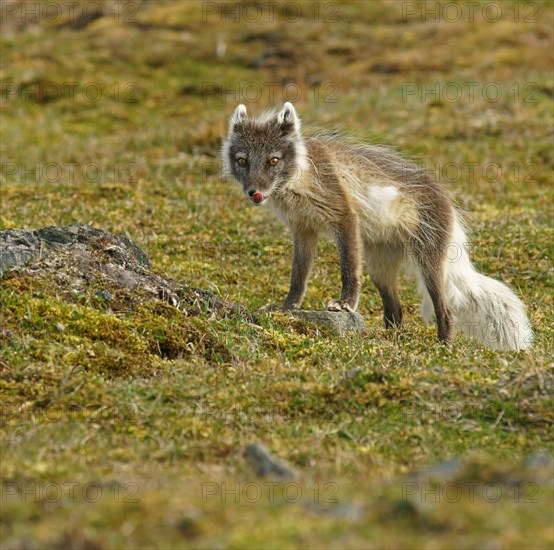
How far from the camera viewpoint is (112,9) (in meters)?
34.0

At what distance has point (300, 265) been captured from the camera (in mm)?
10094

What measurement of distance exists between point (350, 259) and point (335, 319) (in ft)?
3.69

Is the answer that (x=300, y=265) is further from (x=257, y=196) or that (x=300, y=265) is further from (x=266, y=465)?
(x=266, y=465)

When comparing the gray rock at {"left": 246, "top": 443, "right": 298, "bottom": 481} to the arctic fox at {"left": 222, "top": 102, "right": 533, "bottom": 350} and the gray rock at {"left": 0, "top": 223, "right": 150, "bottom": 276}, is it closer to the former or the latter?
the gray rock at {"left": 0, "top": 223, "right": 150, "bottom": 276}

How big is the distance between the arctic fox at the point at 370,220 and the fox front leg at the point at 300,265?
0.04 feet

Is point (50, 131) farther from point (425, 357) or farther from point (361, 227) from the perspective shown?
point (425, 357)

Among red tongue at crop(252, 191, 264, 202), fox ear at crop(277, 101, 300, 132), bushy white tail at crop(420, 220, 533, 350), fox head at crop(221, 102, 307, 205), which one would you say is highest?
fox ear at crop(277, 101, 300, 132)

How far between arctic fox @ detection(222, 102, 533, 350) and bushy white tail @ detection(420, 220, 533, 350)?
11mm

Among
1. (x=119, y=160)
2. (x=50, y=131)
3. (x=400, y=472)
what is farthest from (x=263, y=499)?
(x=50, y=131)

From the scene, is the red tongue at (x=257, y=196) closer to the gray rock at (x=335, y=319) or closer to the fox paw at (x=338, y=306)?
the fox paw at (x=338, y=306)

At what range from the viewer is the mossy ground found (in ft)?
13.3

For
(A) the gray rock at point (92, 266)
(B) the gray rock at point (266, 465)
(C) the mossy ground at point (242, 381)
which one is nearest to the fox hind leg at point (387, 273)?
(C) the mossy ground at point (242, 381)

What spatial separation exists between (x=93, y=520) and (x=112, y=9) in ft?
106

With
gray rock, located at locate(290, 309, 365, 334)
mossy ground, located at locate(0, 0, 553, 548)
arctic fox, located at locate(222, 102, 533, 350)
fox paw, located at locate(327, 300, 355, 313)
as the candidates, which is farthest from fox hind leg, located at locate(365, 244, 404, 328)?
gray rock, located at locate(290, 309, 365, 334)
